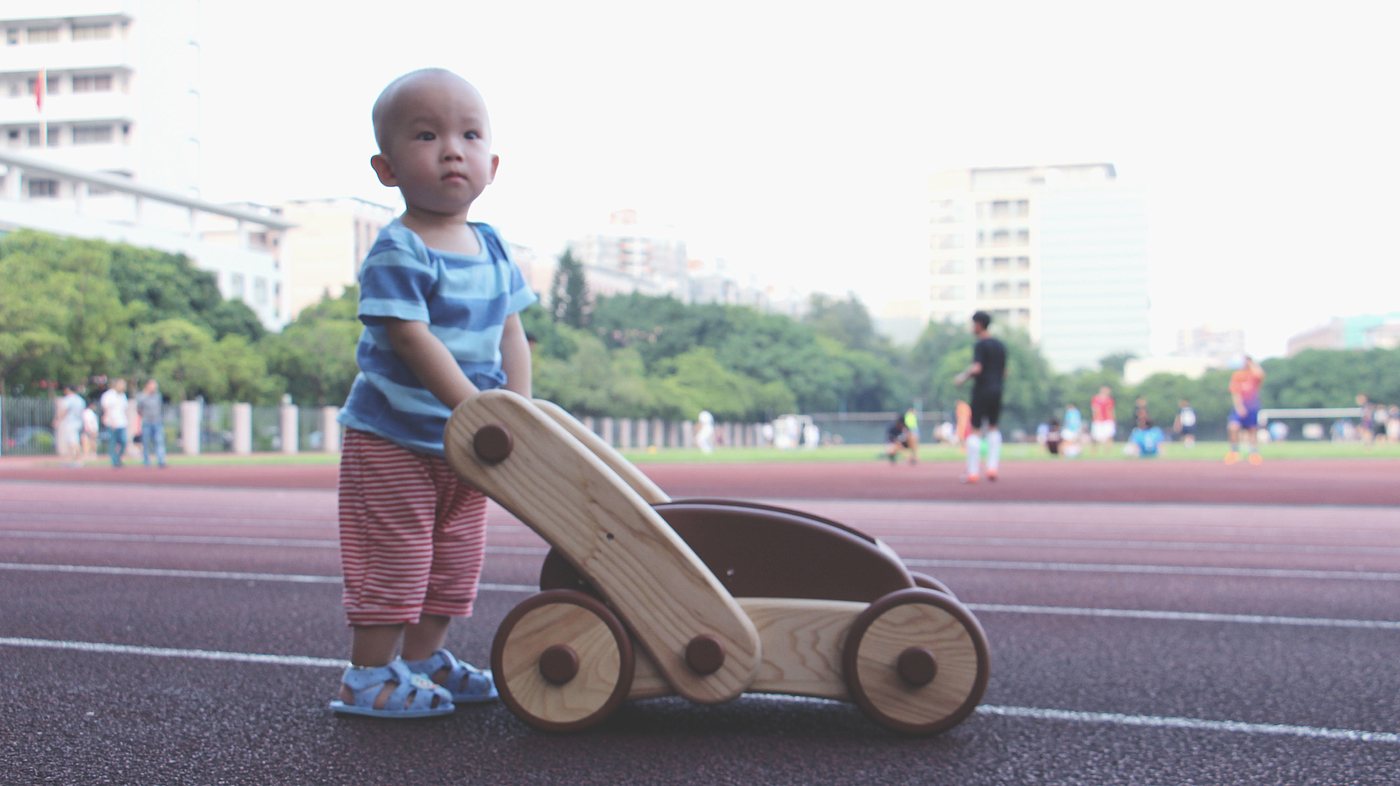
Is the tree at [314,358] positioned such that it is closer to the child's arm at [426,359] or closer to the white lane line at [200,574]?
the white lane line at [200,574]

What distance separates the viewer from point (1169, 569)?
6.18 metres

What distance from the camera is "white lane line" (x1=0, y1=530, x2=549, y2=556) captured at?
7.13 metres

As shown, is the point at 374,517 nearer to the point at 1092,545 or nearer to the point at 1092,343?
the point at 1092,545

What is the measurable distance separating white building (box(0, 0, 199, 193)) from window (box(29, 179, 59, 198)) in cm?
6

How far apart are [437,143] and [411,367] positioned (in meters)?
0.54

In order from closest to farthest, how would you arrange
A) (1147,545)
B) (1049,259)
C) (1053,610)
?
(1053,610)
(1147,545)
(1049,259)

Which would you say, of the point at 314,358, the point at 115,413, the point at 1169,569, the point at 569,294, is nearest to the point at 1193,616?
the point at 1169,569

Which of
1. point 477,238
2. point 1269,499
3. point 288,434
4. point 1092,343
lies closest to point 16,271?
point 288,434

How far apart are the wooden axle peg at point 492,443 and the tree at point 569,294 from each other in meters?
104

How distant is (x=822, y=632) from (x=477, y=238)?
1312 millimetres

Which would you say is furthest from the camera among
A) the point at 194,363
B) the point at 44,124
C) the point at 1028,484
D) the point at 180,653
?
the point at 44,124

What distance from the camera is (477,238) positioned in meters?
2.88

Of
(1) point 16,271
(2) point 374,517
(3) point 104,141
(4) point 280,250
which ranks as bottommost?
(2) point 374,517

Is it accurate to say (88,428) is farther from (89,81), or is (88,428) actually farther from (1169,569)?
(89,81)
